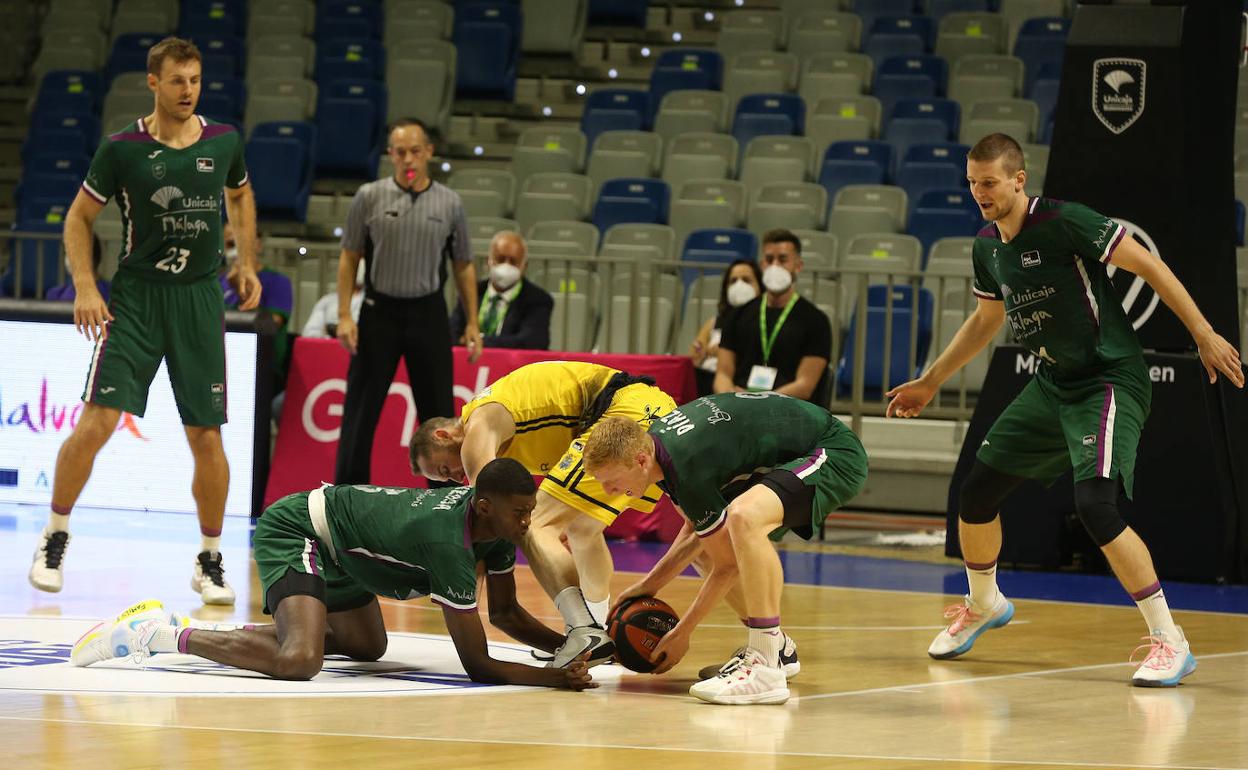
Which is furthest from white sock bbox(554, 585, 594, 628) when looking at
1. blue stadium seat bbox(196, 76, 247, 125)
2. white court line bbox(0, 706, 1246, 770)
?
blue stadium seat bbox(196, 76, 247, 125)

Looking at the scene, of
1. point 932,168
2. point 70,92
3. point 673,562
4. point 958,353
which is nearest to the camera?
point 673,562

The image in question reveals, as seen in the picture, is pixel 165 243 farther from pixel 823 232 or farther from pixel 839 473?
pixel 823 232

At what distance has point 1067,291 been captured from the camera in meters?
6.46

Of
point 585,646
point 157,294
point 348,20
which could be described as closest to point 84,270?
point 157,294

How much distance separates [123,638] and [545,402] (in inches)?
67.8

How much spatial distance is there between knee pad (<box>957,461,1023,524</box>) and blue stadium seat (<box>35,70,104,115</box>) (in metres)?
12.9

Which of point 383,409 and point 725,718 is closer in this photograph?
point 725,718

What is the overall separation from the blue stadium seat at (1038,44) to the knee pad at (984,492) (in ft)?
29.9

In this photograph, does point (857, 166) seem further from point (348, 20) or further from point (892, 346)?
point (348, 20)

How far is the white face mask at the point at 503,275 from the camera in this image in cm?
1109

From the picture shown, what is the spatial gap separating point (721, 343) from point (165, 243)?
3.87m

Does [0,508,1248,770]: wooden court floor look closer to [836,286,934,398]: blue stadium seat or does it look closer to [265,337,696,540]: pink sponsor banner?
[265,337,696,540]: pink sponsor banner

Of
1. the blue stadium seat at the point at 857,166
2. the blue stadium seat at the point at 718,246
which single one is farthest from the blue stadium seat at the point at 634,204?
the blue stadium seat at the point at 857,166

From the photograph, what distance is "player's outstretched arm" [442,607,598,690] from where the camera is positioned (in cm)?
546
